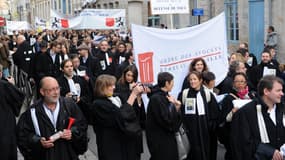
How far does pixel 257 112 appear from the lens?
508 centimetres

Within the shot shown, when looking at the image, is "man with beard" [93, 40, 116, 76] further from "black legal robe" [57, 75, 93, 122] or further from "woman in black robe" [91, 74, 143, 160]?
"woman in black robe" [91, 74, 143, 160]

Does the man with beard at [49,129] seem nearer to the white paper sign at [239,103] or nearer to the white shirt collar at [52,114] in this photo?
the white shirt collar at [52,114]

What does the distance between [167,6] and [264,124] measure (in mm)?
4957

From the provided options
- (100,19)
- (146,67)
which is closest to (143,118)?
(146,67)

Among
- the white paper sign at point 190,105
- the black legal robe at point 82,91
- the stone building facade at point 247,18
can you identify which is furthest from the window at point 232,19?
the white paper sign at point 190,105

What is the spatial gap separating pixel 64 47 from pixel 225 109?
18.4ft

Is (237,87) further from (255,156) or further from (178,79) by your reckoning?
(255,156)

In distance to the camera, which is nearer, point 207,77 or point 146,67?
point 207,77

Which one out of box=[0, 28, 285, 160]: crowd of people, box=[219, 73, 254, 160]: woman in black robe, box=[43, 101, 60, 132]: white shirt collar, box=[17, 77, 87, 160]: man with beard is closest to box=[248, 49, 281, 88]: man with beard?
box=[0, 28, 285, 160]: crowd of people

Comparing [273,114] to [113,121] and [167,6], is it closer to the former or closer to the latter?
[113,121]

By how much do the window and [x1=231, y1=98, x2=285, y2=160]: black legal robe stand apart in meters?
16.4

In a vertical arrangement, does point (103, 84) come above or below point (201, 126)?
above

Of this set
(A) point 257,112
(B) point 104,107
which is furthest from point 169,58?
(A) point 257,112

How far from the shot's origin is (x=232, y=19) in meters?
21.6
